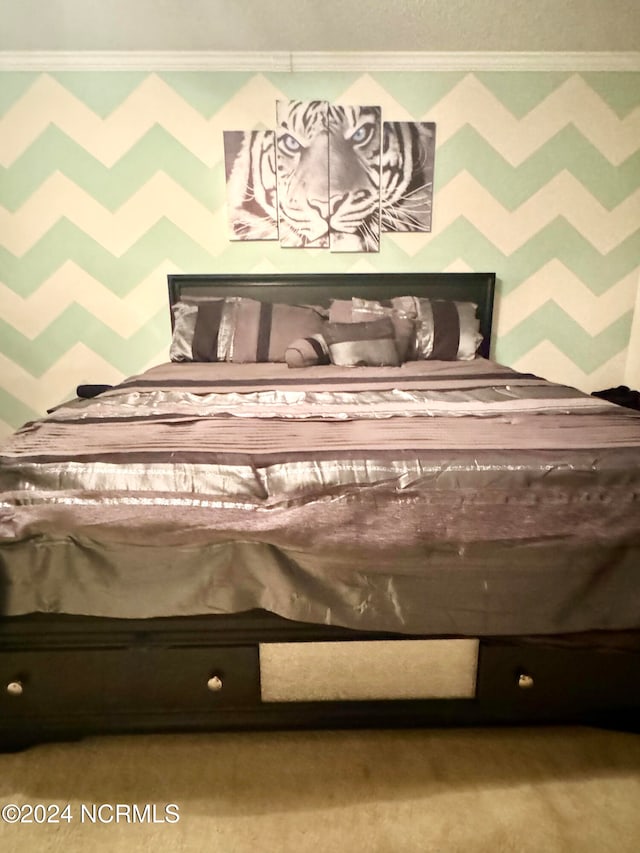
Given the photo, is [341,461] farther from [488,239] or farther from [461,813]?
[488,239]

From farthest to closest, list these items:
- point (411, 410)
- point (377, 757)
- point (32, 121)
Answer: point (32, 121) < point (411, 410) < point (377, 757)

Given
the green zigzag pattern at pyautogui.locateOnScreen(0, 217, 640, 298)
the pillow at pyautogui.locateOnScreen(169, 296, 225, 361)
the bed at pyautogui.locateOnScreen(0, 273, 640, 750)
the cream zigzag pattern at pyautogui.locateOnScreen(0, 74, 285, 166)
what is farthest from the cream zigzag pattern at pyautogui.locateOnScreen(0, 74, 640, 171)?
the bed at pyautogui.locateOnScreen(0, 273, 640, 750)

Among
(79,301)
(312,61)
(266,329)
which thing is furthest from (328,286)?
(79,301)

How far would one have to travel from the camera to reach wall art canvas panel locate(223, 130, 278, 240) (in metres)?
2.67

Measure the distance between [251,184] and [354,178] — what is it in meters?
0.57

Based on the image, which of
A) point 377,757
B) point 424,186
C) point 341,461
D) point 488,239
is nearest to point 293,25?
point 424,186

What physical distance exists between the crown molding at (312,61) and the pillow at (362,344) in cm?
146

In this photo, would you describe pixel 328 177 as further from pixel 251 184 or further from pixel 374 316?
pixel 374 316

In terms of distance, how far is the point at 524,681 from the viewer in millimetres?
1056

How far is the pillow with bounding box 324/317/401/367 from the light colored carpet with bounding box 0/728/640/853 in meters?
1.48

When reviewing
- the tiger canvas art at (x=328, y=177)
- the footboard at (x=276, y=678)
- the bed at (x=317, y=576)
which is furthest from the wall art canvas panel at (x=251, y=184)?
the footboard at (x=276, y=678)

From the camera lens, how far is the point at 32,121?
2.64m

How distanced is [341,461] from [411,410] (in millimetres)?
473

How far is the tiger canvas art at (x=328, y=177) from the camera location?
2664 millimetres
